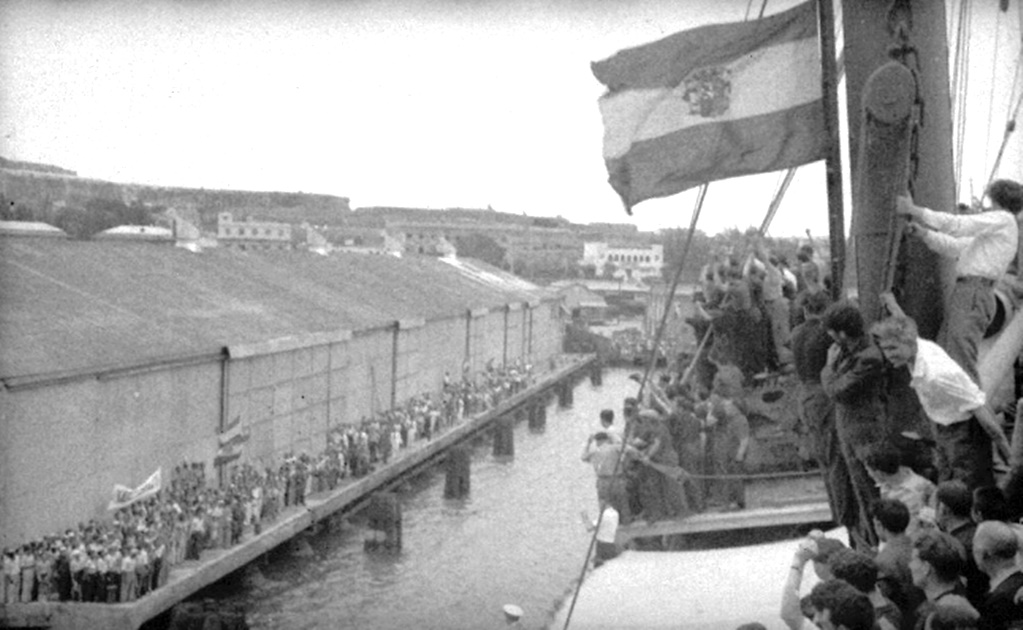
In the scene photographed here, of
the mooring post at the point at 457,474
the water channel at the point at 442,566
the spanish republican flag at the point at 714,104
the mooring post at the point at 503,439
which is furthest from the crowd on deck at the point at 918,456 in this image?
the mooring post at the point at 503,439

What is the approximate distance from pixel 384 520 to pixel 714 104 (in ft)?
47.9

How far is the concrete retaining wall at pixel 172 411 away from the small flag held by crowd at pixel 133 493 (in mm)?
297

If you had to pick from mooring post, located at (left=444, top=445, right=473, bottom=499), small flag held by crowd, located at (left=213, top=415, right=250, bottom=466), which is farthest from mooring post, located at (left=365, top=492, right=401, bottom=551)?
mooring post, located at (left=444, top=445, right=473, bottom=499)

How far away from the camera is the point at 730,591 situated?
19.5ft

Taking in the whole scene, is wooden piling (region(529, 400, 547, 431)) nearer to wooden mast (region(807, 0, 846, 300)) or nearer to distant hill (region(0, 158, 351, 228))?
distant hill (region(0, 158, 351, 228))

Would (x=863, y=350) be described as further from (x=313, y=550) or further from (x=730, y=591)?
(x=313, y=550)

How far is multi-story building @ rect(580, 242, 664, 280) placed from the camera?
179ft

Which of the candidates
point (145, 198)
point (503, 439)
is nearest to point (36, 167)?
point (145, 198)

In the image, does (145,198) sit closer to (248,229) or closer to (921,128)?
(248,229)

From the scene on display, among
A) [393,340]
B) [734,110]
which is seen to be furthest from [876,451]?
[393,340]

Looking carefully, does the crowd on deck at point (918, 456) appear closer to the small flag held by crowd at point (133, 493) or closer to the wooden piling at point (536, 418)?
the small flag held by crowd at point (133, 493)

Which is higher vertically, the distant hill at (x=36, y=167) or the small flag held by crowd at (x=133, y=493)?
the distant hill at (x=36, y=167)

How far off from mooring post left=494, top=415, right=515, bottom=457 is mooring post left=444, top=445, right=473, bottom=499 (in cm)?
558

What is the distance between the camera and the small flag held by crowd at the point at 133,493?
42.4 ft
